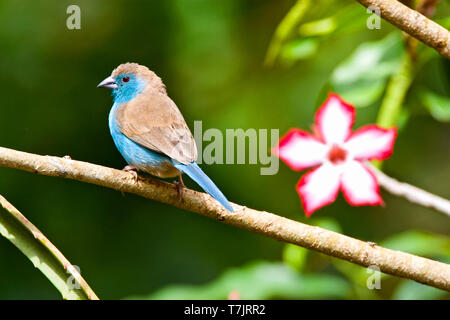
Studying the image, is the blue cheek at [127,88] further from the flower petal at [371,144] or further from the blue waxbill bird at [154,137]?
the flower petal at [371,144]

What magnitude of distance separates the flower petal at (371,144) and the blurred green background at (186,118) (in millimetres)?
1555

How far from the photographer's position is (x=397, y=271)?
5.11ft

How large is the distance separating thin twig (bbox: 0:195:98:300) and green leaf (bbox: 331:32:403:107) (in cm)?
126

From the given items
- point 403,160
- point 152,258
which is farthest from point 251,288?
point 403,160

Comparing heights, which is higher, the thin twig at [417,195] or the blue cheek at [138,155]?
the blue cheek at [138,155]

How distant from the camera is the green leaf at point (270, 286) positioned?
237 cm

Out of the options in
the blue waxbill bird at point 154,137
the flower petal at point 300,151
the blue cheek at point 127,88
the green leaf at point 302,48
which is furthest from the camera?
the blue cheek at point 127,88

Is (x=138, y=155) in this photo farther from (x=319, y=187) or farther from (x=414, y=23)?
(x=414, y=23)

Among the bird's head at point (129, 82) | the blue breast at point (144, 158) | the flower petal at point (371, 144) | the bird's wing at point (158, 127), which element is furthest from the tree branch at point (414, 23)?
the bird's head at point (129, 82)

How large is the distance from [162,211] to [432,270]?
99.4 inches

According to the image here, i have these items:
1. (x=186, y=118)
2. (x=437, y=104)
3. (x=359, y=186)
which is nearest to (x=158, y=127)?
(x=359, y=186)

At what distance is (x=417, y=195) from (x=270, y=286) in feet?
2.40

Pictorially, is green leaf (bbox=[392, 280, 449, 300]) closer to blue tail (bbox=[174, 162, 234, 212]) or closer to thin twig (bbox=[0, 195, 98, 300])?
blue tail (bbox=[174, 162, 234, 212])
